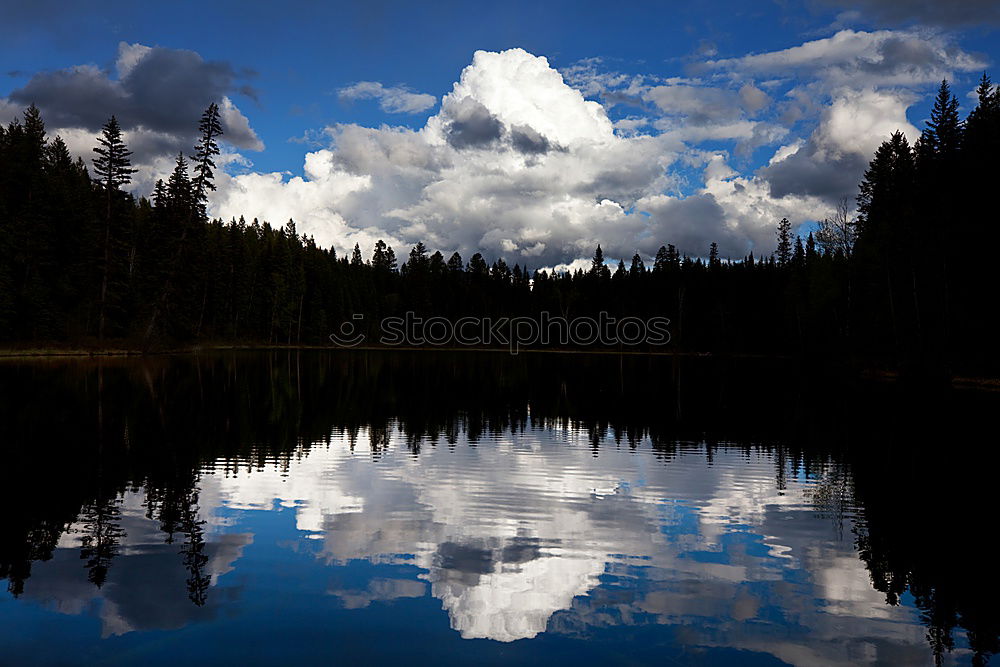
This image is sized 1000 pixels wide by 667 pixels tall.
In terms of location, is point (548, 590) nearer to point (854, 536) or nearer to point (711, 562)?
point (711, 562)

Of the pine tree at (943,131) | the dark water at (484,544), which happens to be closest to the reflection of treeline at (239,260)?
the pine tree at (943,131)

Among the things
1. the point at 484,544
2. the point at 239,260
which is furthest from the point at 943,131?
the point at 239,260

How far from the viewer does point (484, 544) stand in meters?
12.4

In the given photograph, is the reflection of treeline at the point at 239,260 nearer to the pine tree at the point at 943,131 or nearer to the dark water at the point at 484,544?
the pine tree at the point at 943,131

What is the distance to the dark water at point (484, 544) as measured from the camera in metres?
8.42

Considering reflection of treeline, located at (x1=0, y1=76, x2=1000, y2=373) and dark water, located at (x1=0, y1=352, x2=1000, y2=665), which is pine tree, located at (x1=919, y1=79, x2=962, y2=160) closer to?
reflection of treeline, located at (x1=0, y1=76, x2=1000, y2=373)

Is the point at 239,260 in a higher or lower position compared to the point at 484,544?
higher

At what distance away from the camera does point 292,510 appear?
14.7 m

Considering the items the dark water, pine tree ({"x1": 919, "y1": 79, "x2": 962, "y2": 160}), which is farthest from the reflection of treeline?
the dark water

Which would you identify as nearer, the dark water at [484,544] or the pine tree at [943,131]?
the dark water at [484,544]

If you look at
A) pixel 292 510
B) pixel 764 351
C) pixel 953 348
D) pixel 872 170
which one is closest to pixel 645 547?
pixel 292 510

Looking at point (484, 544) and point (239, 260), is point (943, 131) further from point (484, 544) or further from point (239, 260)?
point (239, 260)

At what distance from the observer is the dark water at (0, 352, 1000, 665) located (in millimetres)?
8422

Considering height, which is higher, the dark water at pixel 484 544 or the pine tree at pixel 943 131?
the pine tree at pixel 943 131
